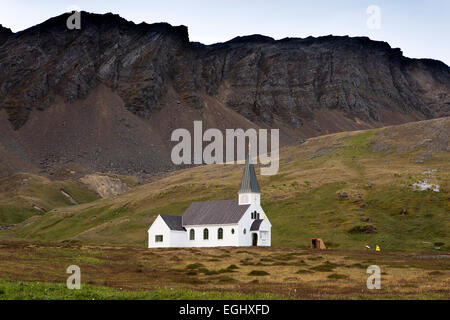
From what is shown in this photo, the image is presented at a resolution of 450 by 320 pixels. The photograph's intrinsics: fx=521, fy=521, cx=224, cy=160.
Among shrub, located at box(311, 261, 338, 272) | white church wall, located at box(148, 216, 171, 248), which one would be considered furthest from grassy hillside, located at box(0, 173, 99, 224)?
shrub, located at box(311, 261, 338, 272)

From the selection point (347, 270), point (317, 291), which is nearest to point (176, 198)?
point (347, 270)

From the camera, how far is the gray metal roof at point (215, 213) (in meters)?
84.8

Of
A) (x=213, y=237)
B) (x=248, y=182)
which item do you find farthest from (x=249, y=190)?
(x=213, y=237)

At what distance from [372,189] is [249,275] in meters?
68.9

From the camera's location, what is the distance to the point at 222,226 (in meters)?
84.9

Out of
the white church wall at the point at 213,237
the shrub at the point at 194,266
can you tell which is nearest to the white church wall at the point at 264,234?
the white church wall at the point at 213,237

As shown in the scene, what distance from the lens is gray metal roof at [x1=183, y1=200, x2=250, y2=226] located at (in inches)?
3337

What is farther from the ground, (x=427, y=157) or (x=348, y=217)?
(x=427, y=157)

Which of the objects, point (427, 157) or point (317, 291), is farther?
point (427, 157)

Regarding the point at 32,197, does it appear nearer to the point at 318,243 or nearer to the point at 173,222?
the point at 173,222

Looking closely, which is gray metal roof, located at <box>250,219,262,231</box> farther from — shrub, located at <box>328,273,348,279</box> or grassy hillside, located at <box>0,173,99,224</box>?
grassy hillside, located at <box>0,173,99,224</box>

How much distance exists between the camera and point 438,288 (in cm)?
3538

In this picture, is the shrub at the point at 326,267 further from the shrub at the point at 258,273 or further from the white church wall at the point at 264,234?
the white church wall at the point at 264,234
